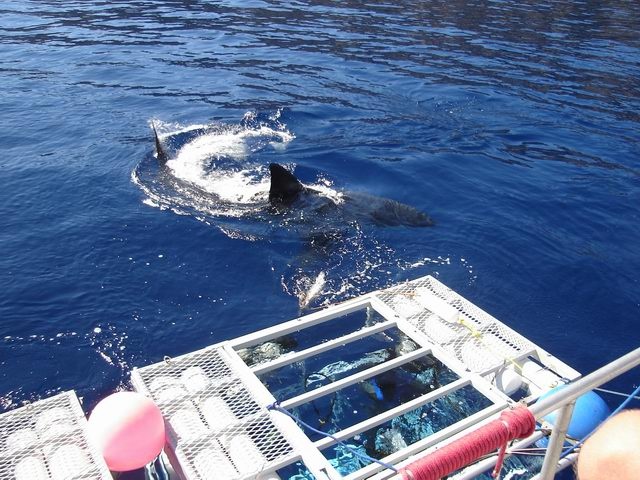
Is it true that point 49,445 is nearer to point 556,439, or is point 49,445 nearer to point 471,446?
point 471,446

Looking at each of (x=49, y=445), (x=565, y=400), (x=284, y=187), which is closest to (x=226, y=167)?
(x=284, y=187)

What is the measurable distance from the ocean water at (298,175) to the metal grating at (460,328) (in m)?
2.18

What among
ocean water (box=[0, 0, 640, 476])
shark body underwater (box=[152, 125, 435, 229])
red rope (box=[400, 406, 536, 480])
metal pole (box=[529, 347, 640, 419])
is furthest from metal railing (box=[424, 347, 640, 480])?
shark body underwater (box=[152, 125, 435, 229])

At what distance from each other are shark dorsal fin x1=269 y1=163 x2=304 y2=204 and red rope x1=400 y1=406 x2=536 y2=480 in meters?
9.55

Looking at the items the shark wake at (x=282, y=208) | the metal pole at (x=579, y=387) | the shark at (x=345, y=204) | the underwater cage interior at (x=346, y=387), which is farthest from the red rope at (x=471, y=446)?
the shark at (x=345, y=204)

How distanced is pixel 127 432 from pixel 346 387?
3021 millimetres

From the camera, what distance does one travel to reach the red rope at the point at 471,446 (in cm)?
320

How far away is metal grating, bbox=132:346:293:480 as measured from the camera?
5.63 meters

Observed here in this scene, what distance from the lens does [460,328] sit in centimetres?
761

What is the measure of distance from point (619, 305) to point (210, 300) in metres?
7.24

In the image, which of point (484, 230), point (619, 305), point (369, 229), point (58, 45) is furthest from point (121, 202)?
point (58, 45)

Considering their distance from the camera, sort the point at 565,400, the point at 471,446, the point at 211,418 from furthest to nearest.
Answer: the point at 211,418, the point at 565,400, the point at 471,446

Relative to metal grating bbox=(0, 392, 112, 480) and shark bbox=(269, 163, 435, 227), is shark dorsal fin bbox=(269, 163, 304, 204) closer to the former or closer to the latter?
shark bbox=(269, 163, 435, 227)

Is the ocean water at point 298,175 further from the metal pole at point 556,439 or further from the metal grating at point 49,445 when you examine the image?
the metal pole at point 556,439
